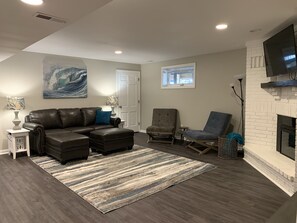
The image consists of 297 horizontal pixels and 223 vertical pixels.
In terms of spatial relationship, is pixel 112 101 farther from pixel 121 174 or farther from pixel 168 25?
pixel 168 25

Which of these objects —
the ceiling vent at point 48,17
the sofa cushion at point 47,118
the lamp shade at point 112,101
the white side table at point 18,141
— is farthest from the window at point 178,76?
the ceiling vent at point 48,17

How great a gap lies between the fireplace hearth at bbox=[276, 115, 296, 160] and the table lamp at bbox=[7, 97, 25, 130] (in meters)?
4.87

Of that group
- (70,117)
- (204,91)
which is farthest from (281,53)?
(70,117)

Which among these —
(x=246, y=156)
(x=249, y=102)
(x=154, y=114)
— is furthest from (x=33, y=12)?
(x=154, y=114)

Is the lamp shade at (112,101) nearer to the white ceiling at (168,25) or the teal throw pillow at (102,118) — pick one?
the teal throw pillow at (102,118)

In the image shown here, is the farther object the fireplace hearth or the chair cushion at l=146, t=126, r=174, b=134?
the chair cushion at l=146, t=126, r=174, b=134

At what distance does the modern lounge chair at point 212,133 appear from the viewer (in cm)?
449

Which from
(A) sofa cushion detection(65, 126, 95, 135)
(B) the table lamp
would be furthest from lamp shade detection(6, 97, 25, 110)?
(A) sofa cushion detection(65, 126, 95, 135)

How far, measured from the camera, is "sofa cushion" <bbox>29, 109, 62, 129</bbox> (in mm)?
4672

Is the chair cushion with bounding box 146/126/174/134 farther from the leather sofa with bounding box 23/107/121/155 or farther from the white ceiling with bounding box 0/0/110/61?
the white ceiling with bounding box 0/0/110/61

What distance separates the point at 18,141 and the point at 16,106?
71 cm

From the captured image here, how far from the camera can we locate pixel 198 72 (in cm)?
546

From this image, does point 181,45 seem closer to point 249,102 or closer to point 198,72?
point 198,72

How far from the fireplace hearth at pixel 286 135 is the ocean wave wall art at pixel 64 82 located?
4579 millimetres
